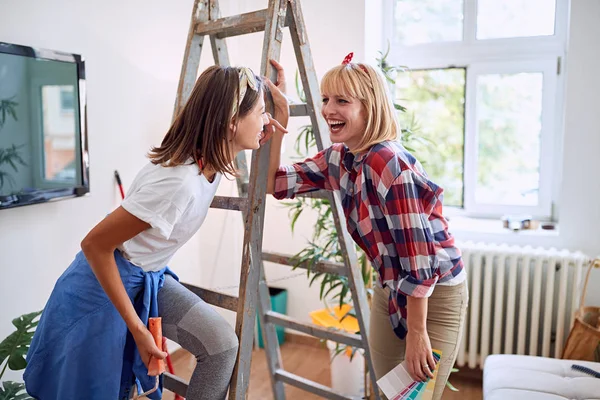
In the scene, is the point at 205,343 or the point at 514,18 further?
the point at 514,18

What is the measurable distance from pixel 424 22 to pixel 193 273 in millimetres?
2019

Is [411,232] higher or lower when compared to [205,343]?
higher

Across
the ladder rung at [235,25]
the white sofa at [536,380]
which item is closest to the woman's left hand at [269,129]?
the ladder rung at [235,25]

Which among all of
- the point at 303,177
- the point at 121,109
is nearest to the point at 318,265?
the point at 303,177

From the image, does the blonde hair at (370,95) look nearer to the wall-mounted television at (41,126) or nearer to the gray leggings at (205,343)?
the gray leggings at (205,343)

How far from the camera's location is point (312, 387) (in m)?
1.94

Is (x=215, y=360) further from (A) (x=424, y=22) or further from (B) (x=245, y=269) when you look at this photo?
(A) (x=424, y=22)

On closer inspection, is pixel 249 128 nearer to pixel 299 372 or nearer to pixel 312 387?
pixel 312 387

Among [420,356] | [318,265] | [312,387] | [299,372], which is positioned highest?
[318,265]

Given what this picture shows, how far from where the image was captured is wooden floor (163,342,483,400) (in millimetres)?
2582

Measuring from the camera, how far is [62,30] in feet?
6.76

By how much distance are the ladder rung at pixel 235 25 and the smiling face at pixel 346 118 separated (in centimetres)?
30

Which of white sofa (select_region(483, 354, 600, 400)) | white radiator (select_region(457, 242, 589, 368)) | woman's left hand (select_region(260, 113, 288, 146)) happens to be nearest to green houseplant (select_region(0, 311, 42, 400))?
woman's left hand (select_region(260, 113, 288, 146))

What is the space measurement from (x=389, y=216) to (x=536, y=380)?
113 centimetres
